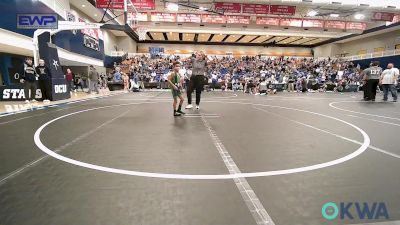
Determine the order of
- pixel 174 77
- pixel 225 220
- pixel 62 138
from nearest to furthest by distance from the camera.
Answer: pixel 225 220, pixel 62 138, pixel 174 77

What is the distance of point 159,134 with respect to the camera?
4598 millimetres

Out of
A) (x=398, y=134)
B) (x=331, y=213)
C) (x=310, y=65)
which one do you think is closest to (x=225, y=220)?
(x=331, y=213)

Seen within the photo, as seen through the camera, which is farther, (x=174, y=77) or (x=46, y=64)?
(x=46, y=64)

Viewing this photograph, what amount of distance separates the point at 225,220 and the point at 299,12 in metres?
27.9

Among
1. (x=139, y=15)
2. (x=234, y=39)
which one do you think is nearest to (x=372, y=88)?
(x=139, y=15)

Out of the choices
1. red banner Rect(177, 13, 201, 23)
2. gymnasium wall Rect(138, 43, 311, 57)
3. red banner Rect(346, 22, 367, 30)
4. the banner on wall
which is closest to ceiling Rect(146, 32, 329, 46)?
gymnasium wall Rect(138, 43, 311, 57)

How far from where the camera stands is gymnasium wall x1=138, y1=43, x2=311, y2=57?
141ft

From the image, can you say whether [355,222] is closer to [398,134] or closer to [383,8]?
[398,134]

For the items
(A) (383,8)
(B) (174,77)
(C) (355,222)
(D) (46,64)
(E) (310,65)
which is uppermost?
(A) (383,8)

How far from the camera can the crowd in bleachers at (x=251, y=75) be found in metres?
22.0

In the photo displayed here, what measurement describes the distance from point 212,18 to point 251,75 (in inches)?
262

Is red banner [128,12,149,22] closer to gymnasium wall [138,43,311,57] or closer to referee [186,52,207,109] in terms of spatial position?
referee [186,52,207,109]

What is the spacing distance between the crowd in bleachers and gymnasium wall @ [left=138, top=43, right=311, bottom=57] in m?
9.68

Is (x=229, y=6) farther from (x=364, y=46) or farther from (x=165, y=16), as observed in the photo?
(x=364, y=46)
